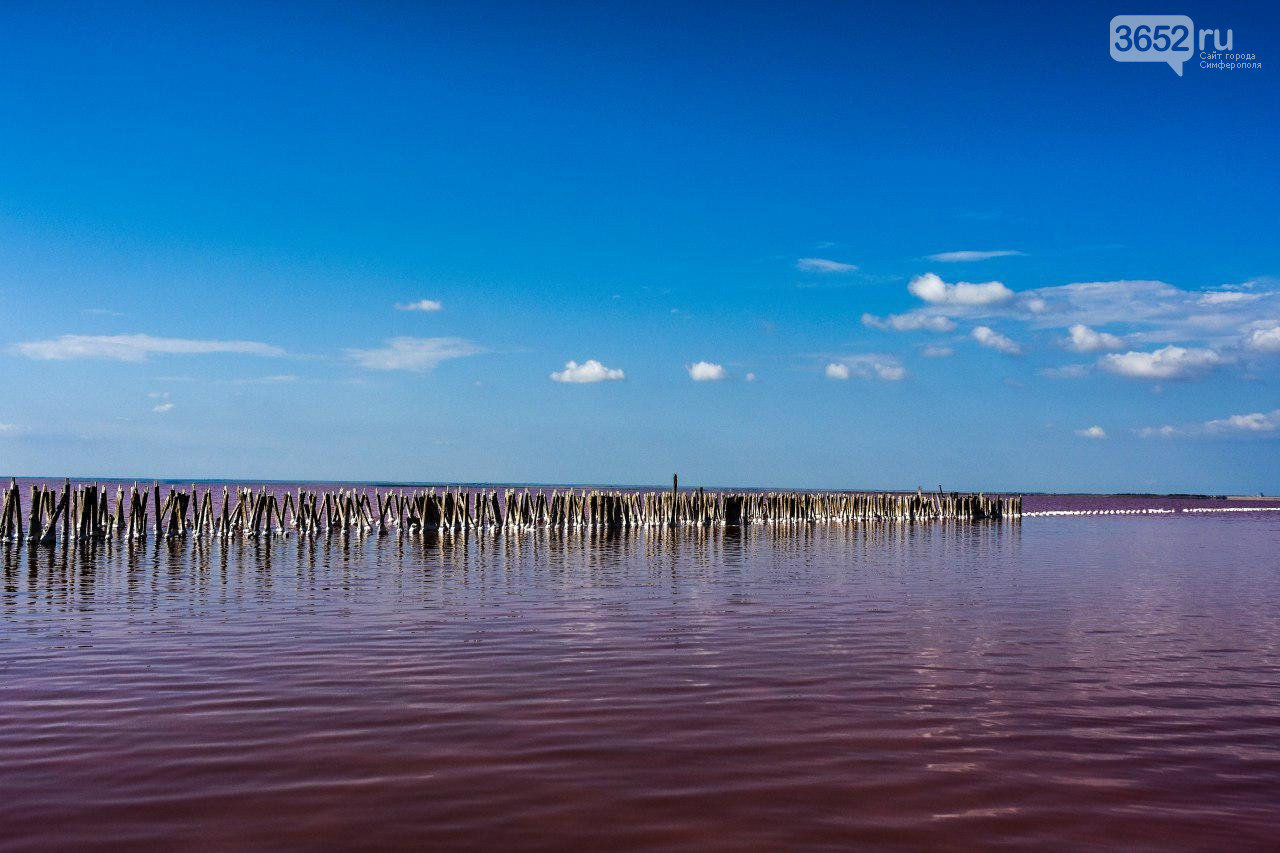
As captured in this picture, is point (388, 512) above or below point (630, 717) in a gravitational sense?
above

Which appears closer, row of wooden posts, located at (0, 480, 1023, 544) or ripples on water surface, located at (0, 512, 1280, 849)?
ripples on water surface, located at (0, 512, 1280, 849)

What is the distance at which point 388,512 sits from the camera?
Answer: 31531 millimetres

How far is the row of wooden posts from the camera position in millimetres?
23766

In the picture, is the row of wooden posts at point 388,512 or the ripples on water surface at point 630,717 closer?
the ripples on water surface at point 630,717

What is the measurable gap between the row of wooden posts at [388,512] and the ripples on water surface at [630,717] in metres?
10.9

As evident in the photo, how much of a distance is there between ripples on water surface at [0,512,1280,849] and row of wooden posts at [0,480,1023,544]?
10.9 meters

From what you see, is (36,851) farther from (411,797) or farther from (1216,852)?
(1216,852)

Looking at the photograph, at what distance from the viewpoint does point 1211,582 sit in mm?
17531

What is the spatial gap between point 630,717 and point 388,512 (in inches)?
1023

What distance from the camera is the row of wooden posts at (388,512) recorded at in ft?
78.0

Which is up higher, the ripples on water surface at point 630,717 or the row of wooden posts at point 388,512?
the row of wooden posts at point 388,512

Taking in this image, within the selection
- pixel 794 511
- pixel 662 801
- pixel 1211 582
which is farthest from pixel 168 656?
pixel 794 511

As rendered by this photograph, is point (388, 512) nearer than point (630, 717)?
No

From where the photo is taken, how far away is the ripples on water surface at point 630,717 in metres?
4.93
